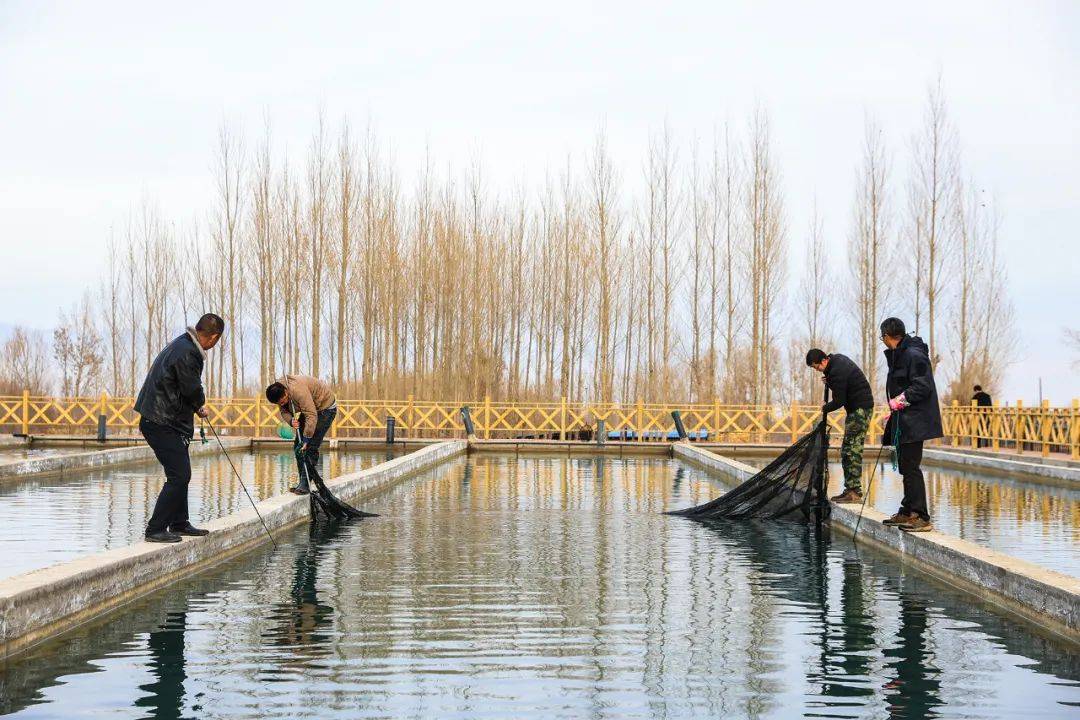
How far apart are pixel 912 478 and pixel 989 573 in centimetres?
162

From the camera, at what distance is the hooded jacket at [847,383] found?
34.1 ft

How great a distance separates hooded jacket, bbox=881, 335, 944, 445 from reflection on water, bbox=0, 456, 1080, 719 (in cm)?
103

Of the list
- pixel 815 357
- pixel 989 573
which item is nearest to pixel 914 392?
pixel 989 573

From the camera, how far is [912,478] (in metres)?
8.81

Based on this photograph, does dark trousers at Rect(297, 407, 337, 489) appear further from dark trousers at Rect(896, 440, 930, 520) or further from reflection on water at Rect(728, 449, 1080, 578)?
dark trousers at Rect(896, 440, 930, 520)

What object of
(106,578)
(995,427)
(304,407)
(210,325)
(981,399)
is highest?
(210,325)

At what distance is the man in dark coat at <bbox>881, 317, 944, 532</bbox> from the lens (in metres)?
8.48

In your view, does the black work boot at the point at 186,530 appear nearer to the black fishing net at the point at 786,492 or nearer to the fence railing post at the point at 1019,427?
the black fishing net at the point at 786,492

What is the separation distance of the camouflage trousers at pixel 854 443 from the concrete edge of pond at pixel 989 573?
0.53 metres

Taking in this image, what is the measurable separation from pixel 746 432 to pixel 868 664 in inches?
971

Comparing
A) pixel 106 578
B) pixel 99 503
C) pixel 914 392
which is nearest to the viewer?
pixel 106 578

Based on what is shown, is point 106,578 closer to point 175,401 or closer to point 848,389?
point 175,401

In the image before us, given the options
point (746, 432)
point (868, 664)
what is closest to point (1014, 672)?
point (868, 664)

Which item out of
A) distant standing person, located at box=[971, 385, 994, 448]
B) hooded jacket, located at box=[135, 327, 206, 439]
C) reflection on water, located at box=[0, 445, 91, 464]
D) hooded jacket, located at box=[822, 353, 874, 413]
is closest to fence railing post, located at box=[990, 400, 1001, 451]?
distant standing person, located at box=[971, 385, 994, 448]
